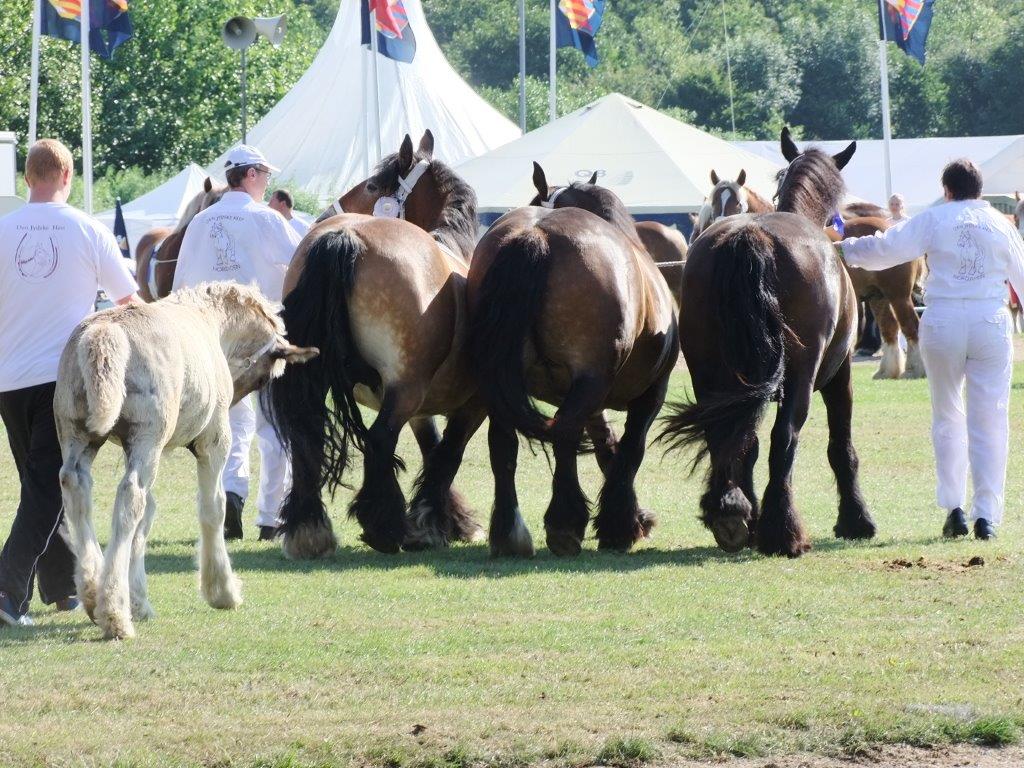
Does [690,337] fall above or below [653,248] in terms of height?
below

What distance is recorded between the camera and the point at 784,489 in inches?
321

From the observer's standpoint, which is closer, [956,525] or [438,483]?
[438,483]

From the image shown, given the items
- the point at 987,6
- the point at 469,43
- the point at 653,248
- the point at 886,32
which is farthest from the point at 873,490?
the point at 987,6

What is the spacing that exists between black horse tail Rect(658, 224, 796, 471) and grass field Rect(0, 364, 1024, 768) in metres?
0.70

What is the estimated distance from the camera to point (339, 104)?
4094cm

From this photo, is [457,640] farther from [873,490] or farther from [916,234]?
[873,490]

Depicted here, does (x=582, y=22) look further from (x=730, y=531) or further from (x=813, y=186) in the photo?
(x=730, y=531)

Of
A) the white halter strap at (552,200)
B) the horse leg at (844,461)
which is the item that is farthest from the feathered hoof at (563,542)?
the white halter strap at (552,200)

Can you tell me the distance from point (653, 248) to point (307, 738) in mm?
15269

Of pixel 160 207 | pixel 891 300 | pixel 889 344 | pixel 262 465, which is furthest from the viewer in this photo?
pixel 160 207

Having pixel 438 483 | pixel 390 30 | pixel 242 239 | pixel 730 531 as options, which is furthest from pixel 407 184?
pixel 390 30

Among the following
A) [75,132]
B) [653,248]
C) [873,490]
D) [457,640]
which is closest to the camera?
[457,640]

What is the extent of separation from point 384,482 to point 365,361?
25.0 inches

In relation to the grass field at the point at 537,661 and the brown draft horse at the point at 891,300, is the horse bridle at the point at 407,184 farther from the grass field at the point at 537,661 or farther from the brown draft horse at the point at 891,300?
the brown draft horse at the point at 891,300
